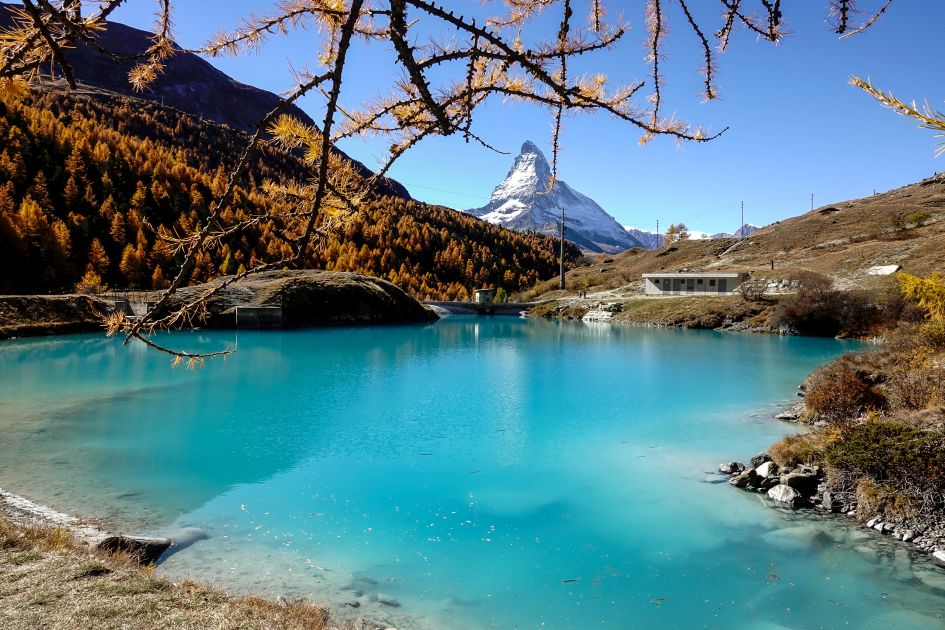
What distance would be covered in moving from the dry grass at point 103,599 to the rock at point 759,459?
9.92 metres

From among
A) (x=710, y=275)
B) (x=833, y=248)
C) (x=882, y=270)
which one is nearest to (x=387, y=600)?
(x=882, y=270)

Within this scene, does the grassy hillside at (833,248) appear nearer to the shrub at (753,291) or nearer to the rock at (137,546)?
the shrub at (753,291)

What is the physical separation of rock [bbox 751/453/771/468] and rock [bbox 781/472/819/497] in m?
1.39

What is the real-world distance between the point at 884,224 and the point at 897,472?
8615 cm

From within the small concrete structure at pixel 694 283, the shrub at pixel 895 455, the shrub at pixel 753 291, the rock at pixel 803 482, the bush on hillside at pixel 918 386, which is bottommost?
the rock at pixel 803 482

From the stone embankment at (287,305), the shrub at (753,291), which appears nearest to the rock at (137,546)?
the stone embankment at (287,305)

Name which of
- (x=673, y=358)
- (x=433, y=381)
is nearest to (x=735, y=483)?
(x=433, y=381)

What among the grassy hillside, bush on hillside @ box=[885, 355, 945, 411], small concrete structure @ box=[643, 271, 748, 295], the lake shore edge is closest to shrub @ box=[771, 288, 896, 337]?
the grassy hillside

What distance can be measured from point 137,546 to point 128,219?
275 ft

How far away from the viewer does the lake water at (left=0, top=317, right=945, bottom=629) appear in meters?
7.61

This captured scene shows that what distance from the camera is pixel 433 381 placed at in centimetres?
2581

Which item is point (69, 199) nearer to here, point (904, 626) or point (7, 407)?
Result: point (7, 407)

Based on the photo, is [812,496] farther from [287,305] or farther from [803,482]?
[287,305]

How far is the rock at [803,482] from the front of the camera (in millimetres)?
10516
